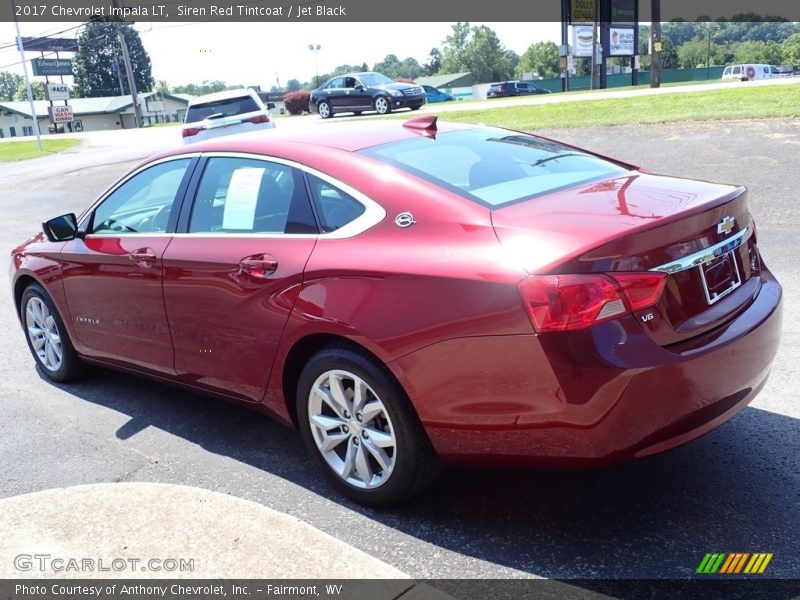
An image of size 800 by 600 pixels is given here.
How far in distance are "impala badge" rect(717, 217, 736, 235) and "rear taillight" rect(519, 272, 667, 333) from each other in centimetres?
64

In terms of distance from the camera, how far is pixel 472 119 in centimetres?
2052

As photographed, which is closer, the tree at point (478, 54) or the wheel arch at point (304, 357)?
the wheel arch at point (304, 357)

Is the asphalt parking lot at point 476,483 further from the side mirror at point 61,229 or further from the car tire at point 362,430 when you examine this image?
the side mirror at point 61,229

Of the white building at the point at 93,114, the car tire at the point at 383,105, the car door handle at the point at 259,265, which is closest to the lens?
the car door handle at the point at 259,265

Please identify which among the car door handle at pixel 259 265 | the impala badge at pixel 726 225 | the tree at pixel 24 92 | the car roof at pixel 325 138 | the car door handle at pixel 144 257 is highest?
the tree at pixel 24 92

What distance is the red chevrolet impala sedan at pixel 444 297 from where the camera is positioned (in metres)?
2.87

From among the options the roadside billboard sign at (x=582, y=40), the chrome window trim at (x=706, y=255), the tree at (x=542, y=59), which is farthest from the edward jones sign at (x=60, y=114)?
the tree at (x=542, y=59)

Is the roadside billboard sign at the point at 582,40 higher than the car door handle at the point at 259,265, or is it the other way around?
the roadside billboard sign at the point at 582,40

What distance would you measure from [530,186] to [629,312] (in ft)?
3.22

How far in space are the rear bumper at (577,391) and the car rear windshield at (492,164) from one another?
2.49 ft

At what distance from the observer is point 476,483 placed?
12.2 feet

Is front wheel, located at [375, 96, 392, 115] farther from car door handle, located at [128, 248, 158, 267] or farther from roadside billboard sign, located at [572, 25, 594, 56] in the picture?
roadside billboard sign, located at [572, 25, 594, 56]

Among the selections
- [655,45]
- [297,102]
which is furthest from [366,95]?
[297,102]

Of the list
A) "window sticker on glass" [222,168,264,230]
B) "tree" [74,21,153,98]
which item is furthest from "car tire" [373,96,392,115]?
"tree" [74,21,153,98]
